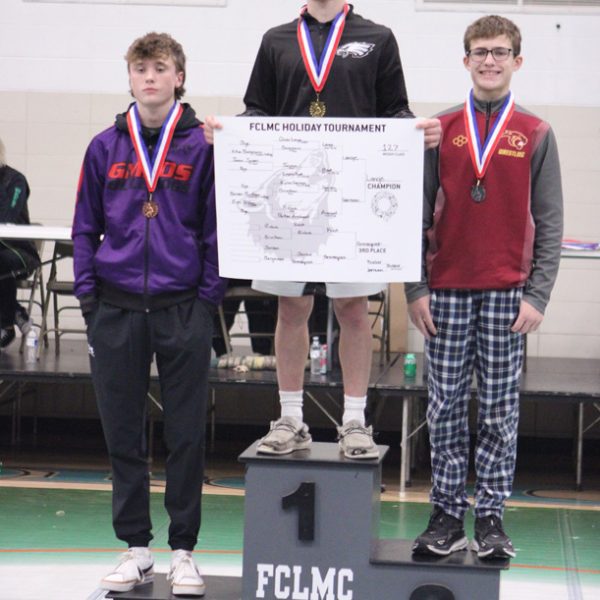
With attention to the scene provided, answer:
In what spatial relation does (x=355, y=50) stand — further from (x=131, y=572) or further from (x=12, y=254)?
(x=12, y=254)

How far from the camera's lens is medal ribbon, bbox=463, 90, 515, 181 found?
366cm

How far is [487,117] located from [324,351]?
3412 mm

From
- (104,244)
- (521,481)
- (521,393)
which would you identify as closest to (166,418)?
(104,244)

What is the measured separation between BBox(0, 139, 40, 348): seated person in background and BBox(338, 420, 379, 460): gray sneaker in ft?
13.2

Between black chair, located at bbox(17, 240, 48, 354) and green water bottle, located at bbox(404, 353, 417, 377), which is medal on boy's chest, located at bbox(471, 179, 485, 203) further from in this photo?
black chair, located at bbox(17, 240, 48, 354)

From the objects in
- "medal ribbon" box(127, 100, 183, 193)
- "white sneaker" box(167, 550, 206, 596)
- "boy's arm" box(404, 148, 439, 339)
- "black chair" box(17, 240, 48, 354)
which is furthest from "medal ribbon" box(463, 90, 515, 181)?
"black chair" box(17, 240, 48, 354)

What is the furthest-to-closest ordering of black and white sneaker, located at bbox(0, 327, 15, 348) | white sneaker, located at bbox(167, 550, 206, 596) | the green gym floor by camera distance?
black and white sneaker, located at bbox(0, 327, 15, 348)
the green gym floor
white sneaker, located at bbox(167, 550, 206, 596)

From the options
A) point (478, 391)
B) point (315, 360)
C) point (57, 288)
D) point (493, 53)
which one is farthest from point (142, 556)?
point (57, 288)

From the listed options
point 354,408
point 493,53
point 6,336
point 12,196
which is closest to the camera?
point 493,53

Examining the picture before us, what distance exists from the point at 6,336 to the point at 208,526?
2.78 metres

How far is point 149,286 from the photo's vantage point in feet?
12.4

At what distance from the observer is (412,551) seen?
379 cm

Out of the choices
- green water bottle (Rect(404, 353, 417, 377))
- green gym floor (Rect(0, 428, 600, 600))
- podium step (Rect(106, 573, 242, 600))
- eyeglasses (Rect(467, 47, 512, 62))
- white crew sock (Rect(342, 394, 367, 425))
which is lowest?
green gym floor (Rect(0, 428, 600, 600))

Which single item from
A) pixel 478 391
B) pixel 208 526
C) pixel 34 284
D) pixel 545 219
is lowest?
pixel 208 526
